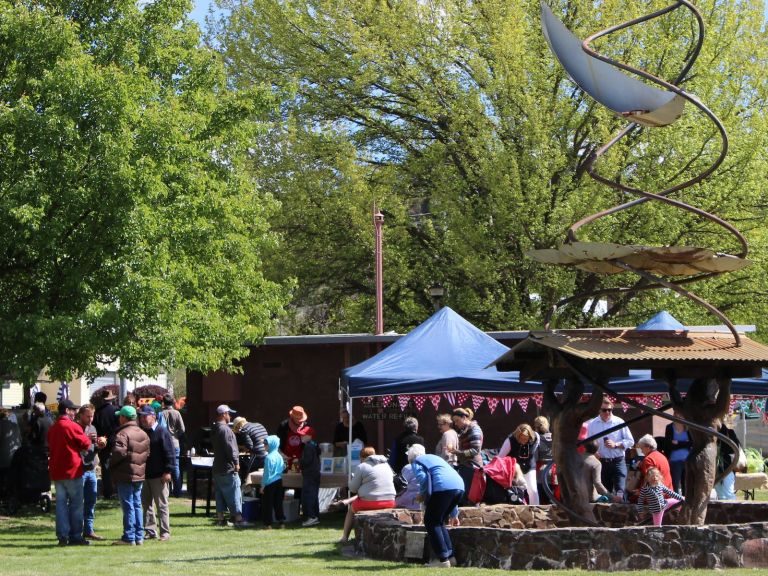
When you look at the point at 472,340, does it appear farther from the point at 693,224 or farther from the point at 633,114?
the point at 693,224

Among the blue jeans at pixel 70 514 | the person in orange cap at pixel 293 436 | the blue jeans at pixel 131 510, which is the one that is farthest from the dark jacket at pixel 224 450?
the blue jeans at pixel 70 514

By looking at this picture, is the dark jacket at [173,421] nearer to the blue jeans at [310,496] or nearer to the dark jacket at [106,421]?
the dark jacket at [106,421]

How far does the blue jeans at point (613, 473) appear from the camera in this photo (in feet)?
57.7

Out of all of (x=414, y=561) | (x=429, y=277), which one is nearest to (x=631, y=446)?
(x=414, y=561)

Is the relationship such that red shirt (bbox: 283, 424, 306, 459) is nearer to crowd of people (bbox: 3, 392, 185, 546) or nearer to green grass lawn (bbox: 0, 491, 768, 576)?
green grass lawn (bbox: 0, 491, 768, 576)

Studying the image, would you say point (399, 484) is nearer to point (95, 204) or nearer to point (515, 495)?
point (515, 495)

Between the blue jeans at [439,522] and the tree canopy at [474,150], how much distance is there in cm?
1452

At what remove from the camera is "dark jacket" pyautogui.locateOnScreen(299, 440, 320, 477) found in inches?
675

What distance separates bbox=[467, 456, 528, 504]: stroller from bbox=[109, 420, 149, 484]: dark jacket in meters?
4.17

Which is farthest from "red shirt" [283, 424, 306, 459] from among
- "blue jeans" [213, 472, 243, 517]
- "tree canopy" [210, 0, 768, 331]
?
"tree canopy" [210, 0, 768, 331]

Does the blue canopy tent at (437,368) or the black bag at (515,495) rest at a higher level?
the blue canopy tent at (437,368)

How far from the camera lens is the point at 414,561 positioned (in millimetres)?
12219

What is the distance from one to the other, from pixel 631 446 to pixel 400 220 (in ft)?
37.6

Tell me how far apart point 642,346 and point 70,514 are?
7542 mm
